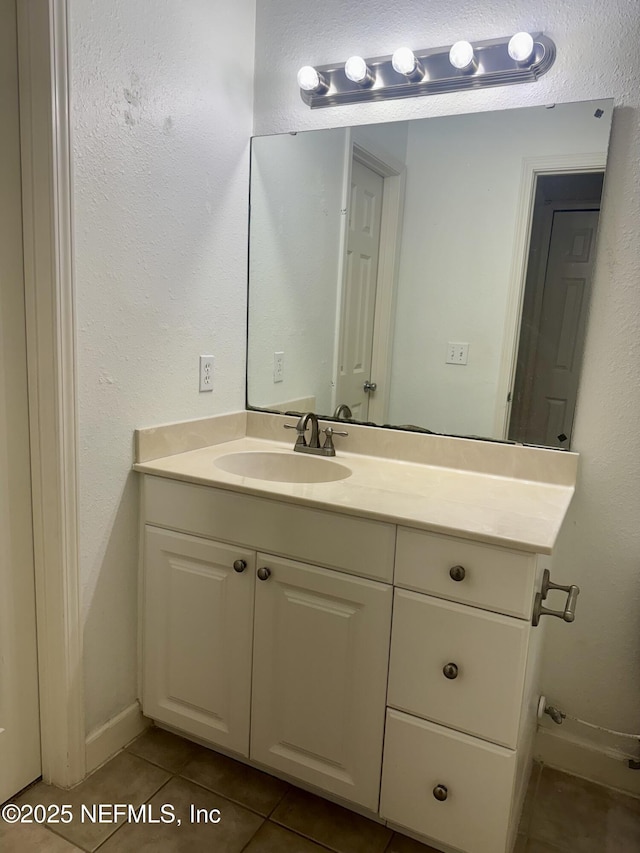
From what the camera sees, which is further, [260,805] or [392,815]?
[260,805]

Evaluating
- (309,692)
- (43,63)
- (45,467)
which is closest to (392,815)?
(309,692)

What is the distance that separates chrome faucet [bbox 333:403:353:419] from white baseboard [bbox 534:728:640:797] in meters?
1.07

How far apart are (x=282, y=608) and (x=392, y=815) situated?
513 millimetres

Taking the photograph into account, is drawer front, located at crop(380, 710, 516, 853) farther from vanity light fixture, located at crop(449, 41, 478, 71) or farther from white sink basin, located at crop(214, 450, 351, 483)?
vanity light fixture, located at crop(449, 41, 478, 71)

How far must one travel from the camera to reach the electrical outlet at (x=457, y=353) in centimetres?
169

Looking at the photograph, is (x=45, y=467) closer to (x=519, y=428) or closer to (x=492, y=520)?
(x=492, y=520)

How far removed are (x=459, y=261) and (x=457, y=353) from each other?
26 cm

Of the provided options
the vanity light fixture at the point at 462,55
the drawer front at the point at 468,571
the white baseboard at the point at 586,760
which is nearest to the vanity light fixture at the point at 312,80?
the vanity light fixture at the point at 462,55

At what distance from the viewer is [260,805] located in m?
1.47

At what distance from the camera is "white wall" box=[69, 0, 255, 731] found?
136cm

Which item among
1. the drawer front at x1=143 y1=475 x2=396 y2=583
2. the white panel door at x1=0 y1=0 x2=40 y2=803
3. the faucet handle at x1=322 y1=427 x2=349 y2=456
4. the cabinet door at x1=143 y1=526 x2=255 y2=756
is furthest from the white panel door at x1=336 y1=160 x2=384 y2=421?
the white panel door at x1=0 y1=0 x2=40 y2=803

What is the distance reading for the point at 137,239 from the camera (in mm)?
1485

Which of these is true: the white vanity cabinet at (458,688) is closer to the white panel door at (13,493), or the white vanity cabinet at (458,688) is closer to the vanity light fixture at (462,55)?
the white panel door at (13,493)

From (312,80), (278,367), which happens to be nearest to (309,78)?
(312,80)
